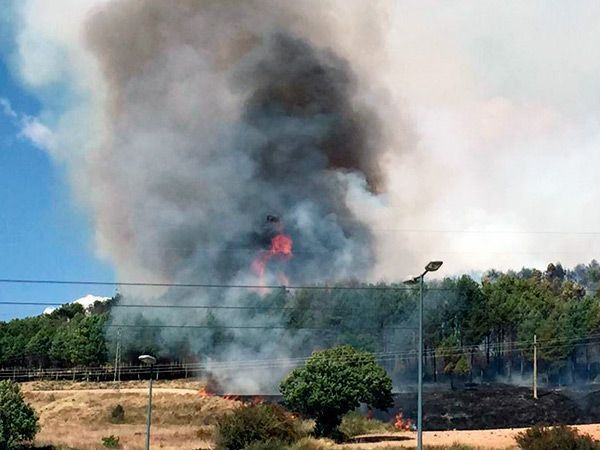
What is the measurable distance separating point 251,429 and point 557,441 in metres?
19.0

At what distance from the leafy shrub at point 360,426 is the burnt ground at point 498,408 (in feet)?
15.7

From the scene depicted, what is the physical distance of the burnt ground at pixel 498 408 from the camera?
69.6 metres

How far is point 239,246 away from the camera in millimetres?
110438

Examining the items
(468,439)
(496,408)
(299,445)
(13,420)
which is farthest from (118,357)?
(468,439)

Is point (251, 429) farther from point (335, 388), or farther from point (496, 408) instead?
point (496, 408)

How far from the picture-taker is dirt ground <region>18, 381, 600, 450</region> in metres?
53.8

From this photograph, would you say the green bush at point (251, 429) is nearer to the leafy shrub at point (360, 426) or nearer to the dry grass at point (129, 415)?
the dry grass at point (129, 415)

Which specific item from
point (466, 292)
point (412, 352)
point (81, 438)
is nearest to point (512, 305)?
point (466, 292)

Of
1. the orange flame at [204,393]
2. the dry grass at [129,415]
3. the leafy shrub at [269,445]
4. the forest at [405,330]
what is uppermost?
the forest at [405,330]

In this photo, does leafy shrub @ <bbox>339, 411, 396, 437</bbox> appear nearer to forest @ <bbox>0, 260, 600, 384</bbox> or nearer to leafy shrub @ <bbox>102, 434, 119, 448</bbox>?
leafy shrub @ <bbox>102, 434, 119, 448</bbox>

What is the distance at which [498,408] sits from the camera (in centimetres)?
7669

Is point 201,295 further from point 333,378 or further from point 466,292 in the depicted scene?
point 333,378

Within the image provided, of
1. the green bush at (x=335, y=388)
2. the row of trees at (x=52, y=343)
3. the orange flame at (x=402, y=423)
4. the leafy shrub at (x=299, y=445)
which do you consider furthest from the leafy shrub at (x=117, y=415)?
the row of trees at (x=52, y=343)

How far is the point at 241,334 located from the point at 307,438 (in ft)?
141
